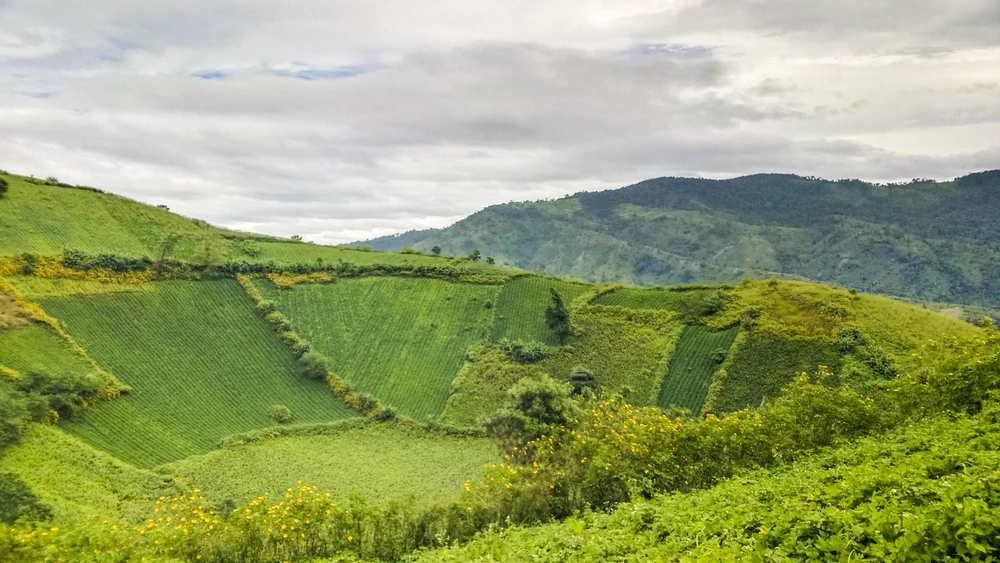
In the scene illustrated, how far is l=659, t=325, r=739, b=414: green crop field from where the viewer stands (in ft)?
206

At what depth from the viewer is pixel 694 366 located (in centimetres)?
6569

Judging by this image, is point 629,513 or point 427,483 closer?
point 629,513

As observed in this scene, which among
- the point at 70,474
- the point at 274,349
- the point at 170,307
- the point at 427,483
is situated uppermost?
the point at 170,307

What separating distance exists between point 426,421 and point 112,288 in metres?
41.1

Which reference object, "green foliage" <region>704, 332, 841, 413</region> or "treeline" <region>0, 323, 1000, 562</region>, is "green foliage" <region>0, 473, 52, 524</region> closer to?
"treeline" <region>0, 323, 1000, 562</region>

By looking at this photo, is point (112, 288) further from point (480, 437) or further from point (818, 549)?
point (818, 549)

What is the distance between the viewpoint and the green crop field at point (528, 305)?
77062 mm

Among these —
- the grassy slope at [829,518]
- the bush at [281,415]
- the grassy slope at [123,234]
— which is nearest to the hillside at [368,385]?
the bush at [281,415]

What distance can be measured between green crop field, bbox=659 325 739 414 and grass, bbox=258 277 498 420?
24035 millimetres

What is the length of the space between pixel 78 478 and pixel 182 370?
21.7 metres

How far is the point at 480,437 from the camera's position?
205ft

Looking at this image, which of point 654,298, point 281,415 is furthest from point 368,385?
point 654,298

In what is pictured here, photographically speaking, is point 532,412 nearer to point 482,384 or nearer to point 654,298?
point 482,384

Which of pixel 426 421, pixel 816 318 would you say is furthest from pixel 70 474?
pixel 816 318
